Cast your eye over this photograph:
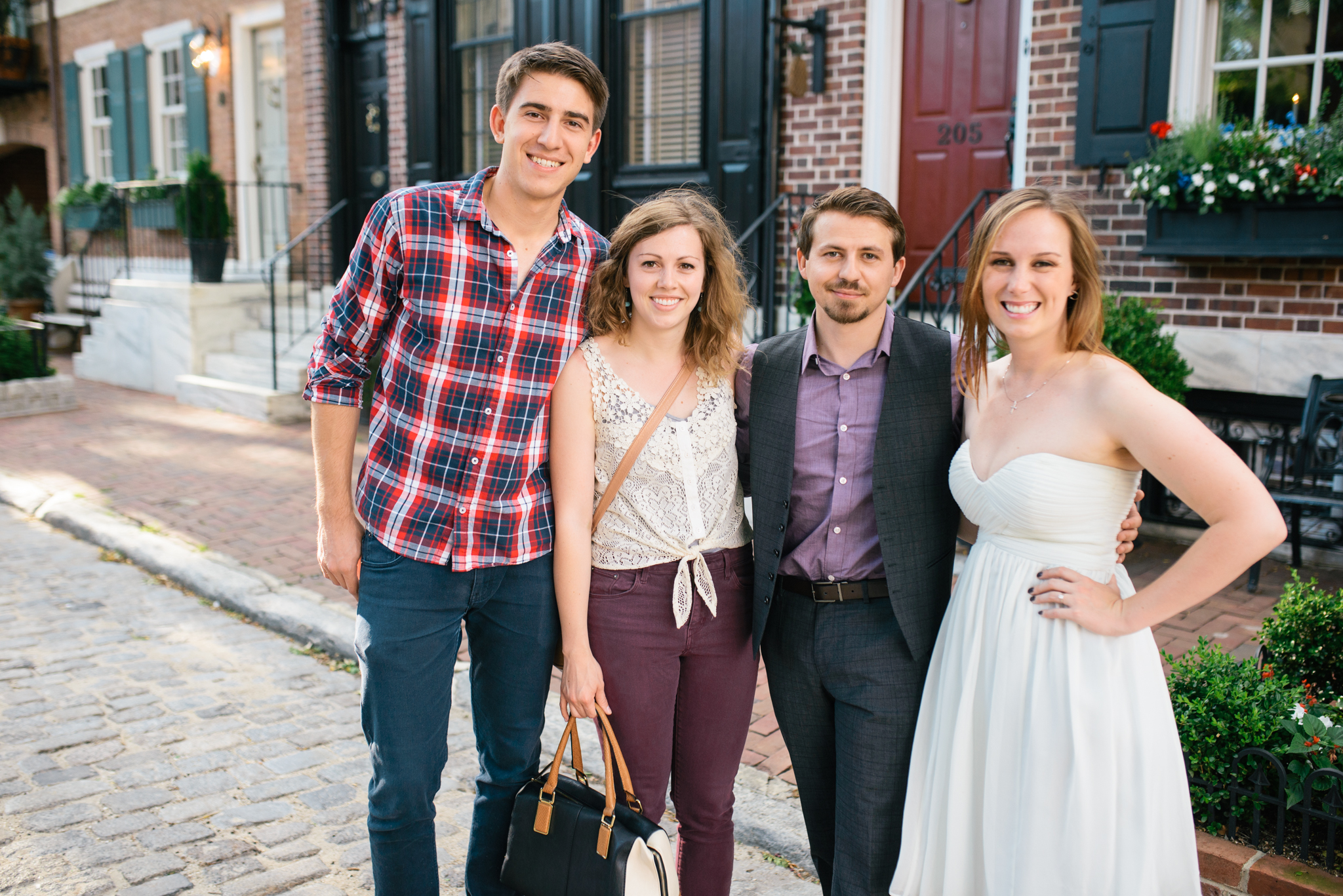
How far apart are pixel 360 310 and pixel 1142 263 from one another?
5.01 m

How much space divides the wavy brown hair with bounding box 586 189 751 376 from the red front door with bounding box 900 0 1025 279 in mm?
5025

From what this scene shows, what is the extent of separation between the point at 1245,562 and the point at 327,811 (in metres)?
2.70

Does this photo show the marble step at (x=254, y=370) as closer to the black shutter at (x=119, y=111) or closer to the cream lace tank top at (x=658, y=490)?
the black shutter at (x=119, y=111)

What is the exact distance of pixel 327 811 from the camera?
3.36 metres

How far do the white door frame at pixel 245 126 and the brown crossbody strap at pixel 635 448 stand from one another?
12092 millimetres

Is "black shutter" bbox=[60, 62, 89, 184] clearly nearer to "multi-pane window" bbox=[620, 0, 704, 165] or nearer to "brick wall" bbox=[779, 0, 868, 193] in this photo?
"multi-pane window" bbox=[620, 0, 704, 165]

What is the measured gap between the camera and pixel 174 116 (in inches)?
576

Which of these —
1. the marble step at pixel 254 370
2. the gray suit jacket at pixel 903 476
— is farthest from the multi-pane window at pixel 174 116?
the gray suit jacket at pixel 903 476

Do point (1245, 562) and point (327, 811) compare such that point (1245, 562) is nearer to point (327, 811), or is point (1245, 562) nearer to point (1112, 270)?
point (327, 811)

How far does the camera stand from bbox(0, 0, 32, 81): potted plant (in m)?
17.4

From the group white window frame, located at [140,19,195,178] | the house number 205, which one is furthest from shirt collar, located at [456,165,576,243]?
white window frame, located at [140,19,195,178]

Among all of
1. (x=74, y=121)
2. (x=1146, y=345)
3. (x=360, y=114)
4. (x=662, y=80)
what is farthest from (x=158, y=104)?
(x=1146, y=345)

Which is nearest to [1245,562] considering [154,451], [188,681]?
[188,681]

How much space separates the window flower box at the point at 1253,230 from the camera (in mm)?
5168
